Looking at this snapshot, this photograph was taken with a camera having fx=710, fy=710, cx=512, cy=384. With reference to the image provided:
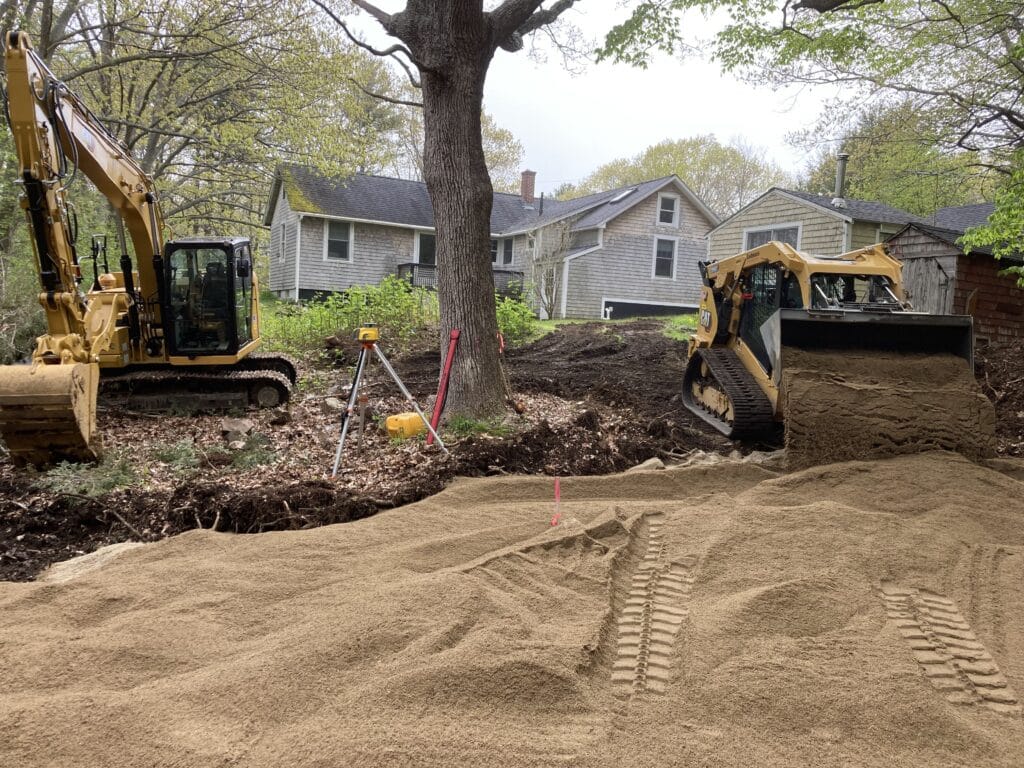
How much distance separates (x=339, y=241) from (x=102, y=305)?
16.9 metres

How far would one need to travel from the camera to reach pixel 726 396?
8.55 m

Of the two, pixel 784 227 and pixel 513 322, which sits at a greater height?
pixel 784 227

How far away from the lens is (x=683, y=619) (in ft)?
11.6

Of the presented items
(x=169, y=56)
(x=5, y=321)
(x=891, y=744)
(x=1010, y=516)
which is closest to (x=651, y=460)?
(x=1010, y=516)

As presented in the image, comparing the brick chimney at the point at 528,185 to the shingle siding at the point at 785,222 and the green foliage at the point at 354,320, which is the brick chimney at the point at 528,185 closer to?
the shingle siding at the point at 785,222

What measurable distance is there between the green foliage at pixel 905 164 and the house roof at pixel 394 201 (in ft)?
18.4

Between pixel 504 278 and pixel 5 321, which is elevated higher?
pixel 504 278

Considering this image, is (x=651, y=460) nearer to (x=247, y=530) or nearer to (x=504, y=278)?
(x=247, y=530)

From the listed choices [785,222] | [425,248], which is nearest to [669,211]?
[785,222]

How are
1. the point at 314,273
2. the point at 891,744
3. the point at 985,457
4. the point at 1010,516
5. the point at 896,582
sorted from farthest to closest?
the point at 314,273
the point at 985,457
the point at 1010,516
the point at 896,582
the point at 891,744

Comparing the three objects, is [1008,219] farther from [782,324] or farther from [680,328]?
[680,328]

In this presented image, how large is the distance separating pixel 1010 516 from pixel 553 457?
374 cm

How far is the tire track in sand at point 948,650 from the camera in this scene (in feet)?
9.55

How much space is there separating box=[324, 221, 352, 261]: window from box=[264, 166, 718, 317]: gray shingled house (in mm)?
36
